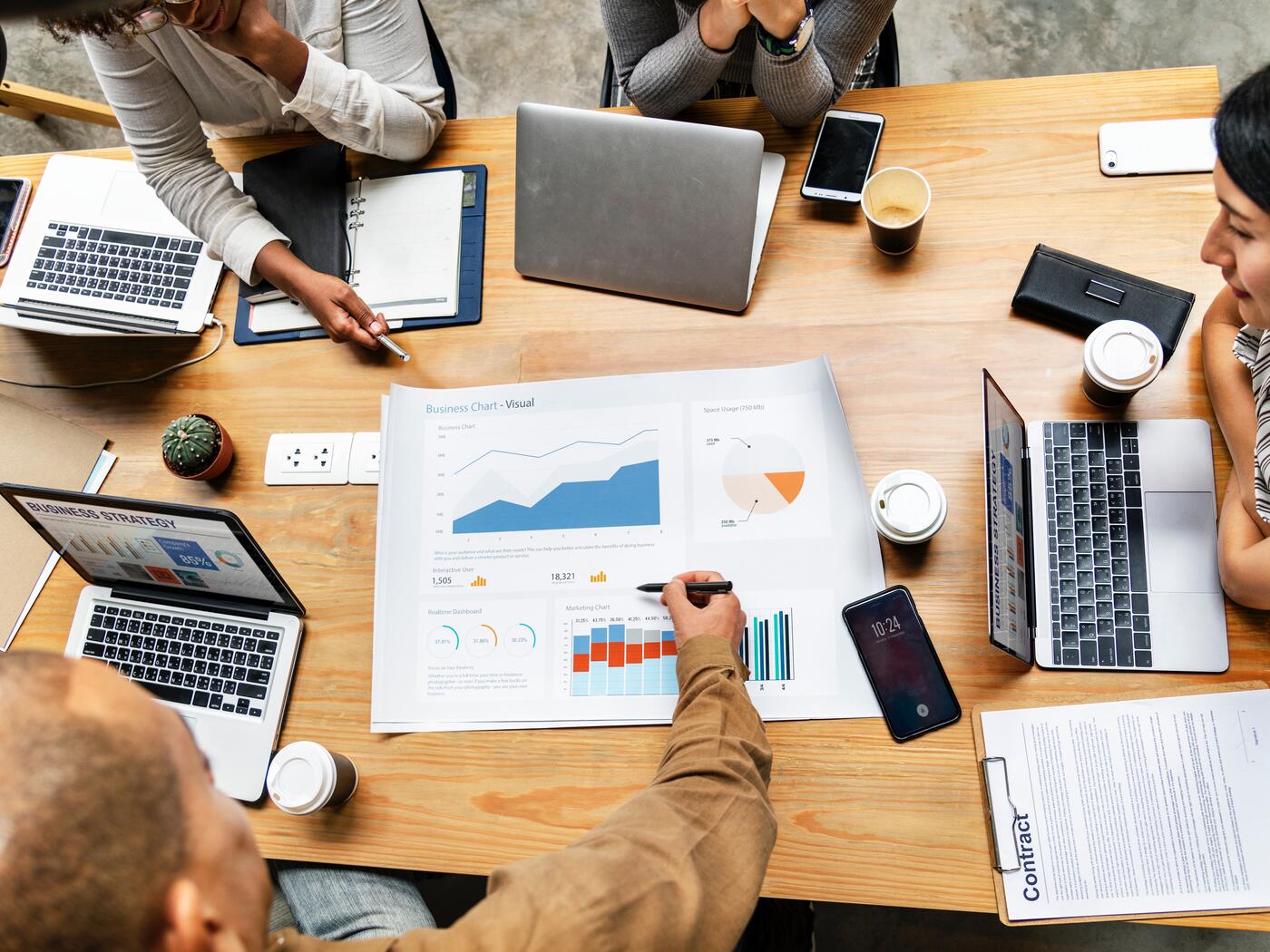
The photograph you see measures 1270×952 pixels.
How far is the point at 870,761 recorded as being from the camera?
0.97 m

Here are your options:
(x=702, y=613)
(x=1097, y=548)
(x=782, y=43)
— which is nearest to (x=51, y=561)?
(x=702, y=613)

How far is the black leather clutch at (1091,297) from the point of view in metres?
1.03

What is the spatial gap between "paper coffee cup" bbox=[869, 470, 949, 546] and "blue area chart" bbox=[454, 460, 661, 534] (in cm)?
26

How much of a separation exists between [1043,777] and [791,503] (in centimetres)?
39

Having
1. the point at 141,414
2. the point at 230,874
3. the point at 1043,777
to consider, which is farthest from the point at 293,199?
the point at 1043,777

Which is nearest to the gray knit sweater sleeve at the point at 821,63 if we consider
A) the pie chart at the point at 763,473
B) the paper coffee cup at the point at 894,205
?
the paper coffee cup at the point at 894,205

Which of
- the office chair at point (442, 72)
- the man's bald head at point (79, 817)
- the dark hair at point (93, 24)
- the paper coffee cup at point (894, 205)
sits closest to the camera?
the man's bald head at point (79, 817)

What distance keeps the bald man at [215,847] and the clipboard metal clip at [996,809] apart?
0.76ft

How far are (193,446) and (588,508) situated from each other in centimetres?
51

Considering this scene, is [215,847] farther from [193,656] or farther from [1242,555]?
[1242,555]

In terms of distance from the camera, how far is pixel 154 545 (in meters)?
1.04

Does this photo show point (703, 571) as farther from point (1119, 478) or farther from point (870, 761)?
point (1119, 478)

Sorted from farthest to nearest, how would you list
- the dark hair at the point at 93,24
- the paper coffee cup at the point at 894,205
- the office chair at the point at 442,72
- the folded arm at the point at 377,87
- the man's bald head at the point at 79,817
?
1. the office chair at the point at 442,72
2. the folded arm at the point at 377,87
3. the paper coffee cup at the point at 894,205
4. the dark hair at the point at 93,24
5. the man's bald head at the point at 79,817

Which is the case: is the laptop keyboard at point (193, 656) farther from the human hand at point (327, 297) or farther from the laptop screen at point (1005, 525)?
the laptop screen at point (1005, 525)
